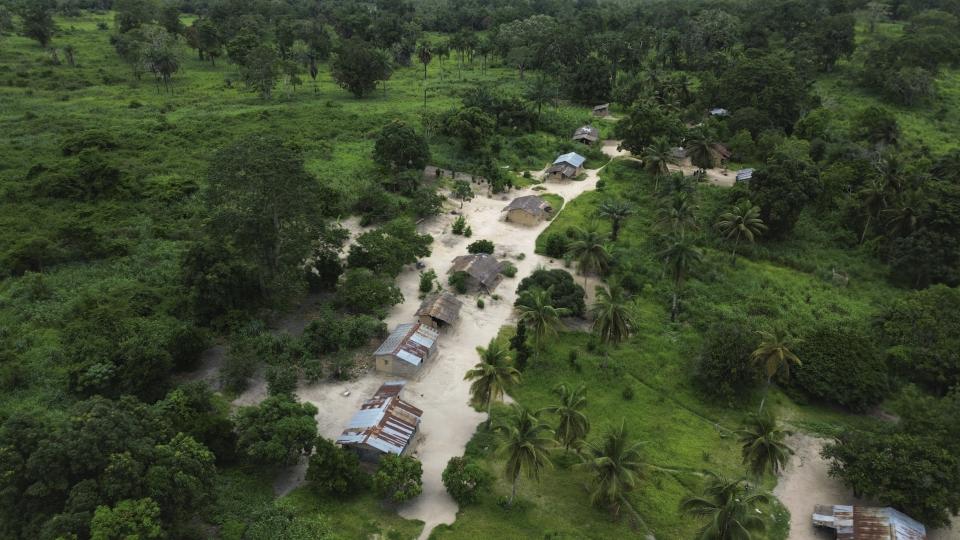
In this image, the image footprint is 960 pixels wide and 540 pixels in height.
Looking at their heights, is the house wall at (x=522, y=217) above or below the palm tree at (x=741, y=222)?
below

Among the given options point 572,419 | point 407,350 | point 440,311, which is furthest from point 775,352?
point 407,350

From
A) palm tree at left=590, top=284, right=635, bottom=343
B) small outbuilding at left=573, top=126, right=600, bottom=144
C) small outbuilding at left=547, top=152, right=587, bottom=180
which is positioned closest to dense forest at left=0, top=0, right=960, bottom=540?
palm tree at left=590, top=284, right=635, bottom=343

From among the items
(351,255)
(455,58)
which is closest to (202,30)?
(455,58)

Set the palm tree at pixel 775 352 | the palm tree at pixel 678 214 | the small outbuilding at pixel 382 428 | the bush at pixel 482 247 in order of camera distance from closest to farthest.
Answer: the small outbuilding at pixel 382 428 → the palm tree at pixel 775 352 → the palm tree at pixel 678 214 → the bush at pixel 482 247

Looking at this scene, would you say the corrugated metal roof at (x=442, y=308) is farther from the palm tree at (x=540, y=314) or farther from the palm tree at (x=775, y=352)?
the palm tree at (x=775, y=352)

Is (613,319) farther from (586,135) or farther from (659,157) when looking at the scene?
(586,135)

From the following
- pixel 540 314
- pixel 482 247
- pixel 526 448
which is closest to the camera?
pixel 526 448

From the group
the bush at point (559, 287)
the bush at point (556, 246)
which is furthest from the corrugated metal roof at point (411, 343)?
the bush at point (556, 246)

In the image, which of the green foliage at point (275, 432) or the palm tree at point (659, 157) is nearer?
the green foliage at point (275, 432)
